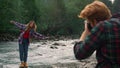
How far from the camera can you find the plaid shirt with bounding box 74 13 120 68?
359 centimetres

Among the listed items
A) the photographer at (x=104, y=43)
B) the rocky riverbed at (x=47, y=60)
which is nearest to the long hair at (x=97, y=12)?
the photographer at (x=104, y=43)

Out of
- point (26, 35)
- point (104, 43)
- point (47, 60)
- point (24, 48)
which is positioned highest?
point (104, 43)

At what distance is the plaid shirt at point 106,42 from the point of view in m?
3.59

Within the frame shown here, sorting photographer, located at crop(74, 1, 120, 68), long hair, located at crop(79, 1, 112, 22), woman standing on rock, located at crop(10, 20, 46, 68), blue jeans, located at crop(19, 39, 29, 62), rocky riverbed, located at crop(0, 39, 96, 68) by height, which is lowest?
rocky riverbed, located at crop(0, 39, 96, 68)

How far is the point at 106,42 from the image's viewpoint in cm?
361

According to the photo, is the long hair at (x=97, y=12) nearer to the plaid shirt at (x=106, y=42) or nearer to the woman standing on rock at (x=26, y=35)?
the plaid shirt at (x=106, y=42)

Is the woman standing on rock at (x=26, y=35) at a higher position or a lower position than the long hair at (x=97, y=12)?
lower

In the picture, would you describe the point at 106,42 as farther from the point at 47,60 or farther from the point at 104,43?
the point at 47,60

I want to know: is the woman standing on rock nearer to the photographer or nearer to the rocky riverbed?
the rocky riverbed

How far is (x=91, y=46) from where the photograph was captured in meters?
3.60

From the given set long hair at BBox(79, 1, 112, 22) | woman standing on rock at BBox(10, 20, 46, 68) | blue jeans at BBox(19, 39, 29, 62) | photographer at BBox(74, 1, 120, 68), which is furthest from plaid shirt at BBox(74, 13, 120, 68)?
blue jeans at BBox(19, 39, 29, 62)

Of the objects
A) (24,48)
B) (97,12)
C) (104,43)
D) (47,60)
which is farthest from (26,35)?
(104,43)

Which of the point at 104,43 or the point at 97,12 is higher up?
the point at 97,12

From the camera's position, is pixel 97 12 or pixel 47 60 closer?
pixel 97 12
